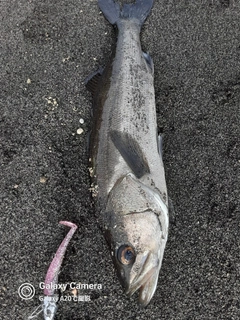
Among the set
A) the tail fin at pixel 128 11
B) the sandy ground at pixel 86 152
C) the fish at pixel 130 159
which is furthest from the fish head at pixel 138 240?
the tail fin at pixel 128 11

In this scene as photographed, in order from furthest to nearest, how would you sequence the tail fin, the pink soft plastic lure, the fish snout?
the tail fin < the pink soft plastic lure < the fish snout

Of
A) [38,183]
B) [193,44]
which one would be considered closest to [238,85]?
[193,44]

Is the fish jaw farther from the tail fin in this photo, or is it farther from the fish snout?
the tail fin

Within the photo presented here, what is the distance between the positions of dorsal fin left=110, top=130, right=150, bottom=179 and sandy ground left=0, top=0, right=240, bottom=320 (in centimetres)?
55

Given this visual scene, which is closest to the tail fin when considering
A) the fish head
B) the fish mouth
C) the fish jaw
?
the fish head

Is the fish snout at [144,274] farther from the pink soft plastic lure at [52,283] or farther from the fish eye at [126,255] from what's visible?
the pink soft plastic lure at [52,283]

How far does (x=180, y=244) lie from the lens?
3.52 meters

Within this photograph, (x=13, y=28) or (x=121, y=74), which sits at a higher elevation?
(x=13, y=28)

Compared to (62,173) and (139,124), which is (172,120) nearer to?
(139,124)

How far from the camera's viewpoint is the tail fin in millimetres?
4012

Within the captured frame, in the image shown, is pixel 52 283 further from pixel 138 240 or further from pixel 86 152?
pixel 86 152

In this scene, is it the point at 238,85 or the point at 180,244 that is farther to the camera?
the point at 238,85

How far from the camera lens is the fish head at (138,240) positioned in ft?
9.32

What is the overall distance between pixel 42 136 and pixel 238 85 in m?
2.27
